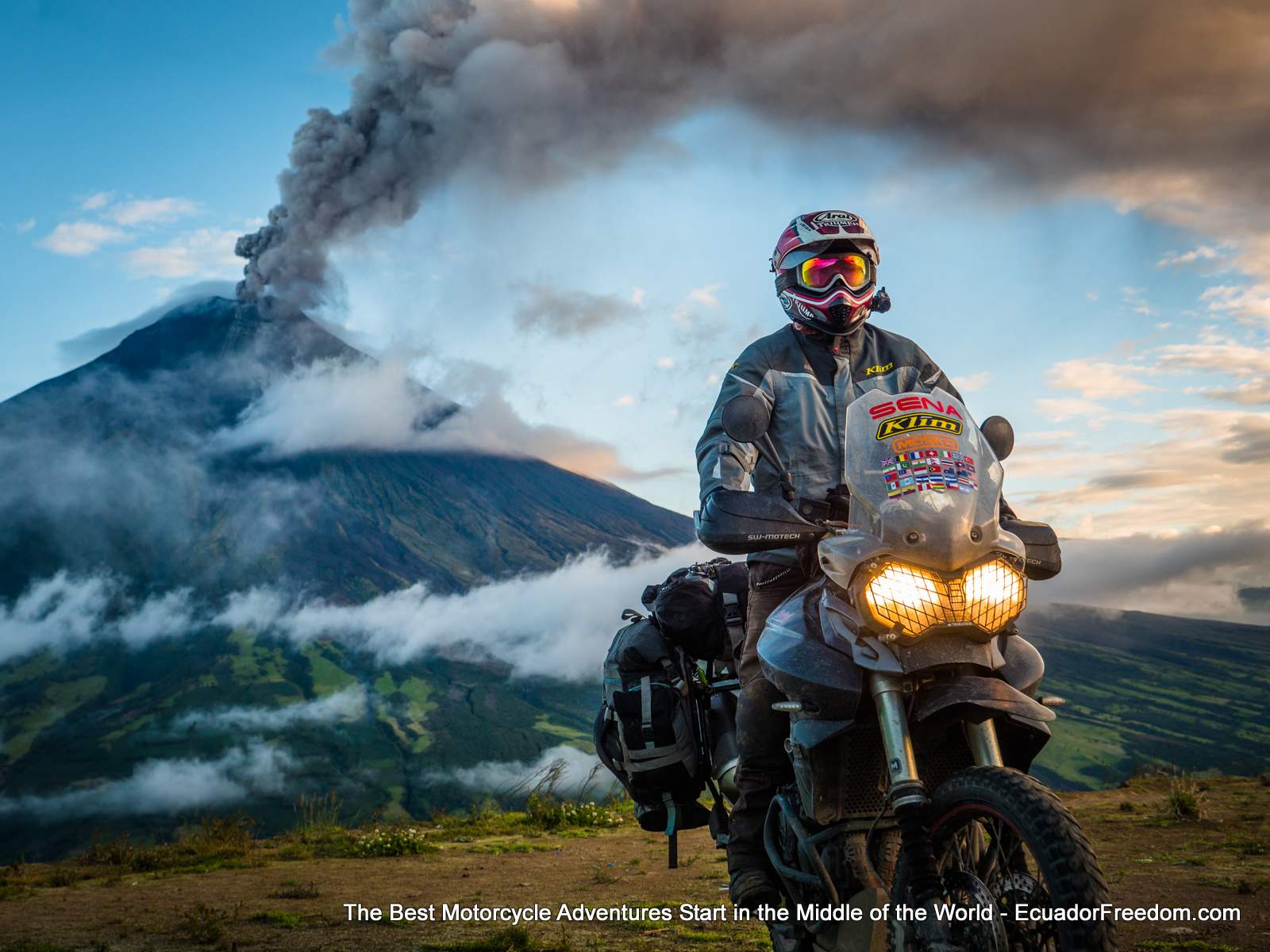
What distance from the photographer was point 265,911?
A: 5.72 meters

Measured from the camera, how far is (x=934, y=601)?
2.62 meters

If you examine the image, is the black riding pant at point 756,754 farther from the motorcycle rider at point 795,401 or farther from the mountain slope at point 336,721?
the mountain slope at point 336,721

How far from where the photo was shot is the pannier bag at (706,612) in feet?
14.3

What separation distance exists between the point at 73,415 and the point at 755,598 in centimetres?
19704

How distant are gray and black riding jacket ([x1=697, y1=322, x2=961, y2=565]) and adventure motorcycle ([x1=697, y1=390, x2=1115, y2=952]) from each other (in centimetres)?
45

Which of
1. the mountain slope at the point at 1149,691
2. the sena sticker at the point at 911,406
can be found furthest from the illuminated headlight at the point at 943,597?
the mountain slope at the point at 1149,691

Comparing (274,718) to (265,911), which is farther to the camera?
(274,718)

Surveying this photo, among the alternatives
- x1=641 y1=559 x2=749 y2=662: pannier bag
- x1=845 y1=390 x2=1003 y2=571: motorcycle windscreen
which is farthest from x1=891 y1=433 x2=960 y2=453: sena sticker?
x1=641 y1=559 x2=749 y2=662: pannier bag

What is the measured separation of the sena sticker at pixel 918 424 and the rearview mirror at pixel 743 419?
1.34 ft

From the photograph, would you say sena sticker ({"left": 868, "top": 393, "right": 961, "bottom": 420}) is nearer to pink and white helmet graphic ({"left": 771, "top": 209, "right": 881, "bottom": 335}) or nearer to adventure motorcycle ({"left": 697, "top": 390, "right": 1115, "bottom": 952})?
adventure motorcycle ({"left": 697, "top": 390, "right": 1115, "bottom": 952})

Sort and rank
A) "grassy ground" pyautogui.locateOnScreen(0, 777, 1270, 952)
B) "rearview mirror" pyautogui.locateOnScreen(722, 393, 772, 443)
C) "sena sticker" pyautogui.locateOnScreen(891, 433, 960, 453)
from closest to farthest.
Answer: "sena sticker" pyautogui.locateOnScreen(891, 433, 960, 453), "rearview mirror" pyautogui.locateOnScreen(722, 393, 772, 443), "grassy ground" pyautogui.locateOnScreen(0, 777, 1270, 952)

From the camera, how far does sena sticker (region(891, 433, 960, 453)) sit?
2.79 metres

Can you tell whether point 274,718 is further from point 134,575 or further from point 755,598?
point 755,598

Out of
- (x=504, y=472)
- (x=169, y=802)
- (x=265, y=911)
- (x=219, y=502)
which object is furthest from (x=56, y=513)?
(x=265, y=911)
